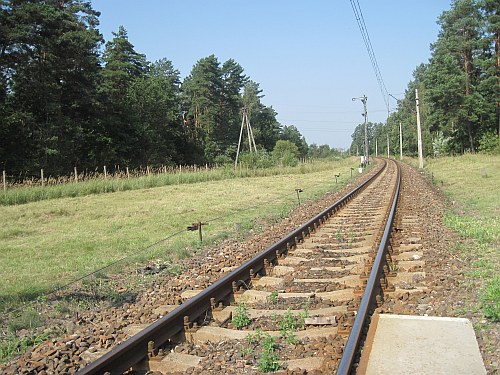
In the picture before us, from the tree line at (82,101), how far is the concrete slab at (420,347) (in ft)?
124

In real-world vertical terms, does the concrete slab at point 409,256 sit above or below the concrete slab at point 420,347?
above

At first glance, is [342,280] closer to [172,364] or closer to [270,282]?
[270,282]

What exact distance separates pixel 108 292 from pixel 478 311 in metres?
4.75

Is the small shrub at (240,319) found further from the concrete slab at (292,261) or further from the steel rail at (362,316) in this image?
the concrete slab at (292,261)

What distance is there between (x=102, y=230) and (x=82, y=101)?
36.9 metres

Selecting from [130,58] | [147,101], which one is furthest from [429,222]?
[130,58]

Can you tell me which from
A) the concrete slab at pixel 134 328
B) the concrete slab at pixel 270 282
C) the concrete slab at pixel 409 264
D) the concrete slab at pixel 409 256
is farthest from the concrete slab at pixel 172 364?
the concrete slab at pixel 409 256

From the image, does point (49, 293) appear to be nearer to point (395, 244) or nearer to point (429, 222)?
point (395, 244)

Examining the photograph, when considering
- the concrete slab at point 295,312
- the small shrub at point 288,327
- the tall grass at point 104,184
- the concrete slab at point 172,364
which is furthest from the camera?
the tall grass at point 104,184

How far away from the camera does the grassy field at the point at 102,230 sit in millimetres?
8320

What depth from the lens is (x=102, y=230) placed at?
12922 millimetres

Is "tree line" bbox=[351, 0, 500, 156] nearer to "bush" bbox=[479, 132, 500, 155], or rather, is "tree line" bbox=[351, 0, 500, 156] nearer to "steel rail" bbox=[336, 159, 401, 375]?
"bush" bbox=[479, 132, 500, 155]

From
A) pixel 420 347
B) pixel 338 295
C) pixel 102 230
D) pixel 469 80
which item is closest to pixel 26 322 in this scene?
pixel 338 295

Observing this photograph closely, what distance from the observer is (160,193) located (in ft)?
78.0
